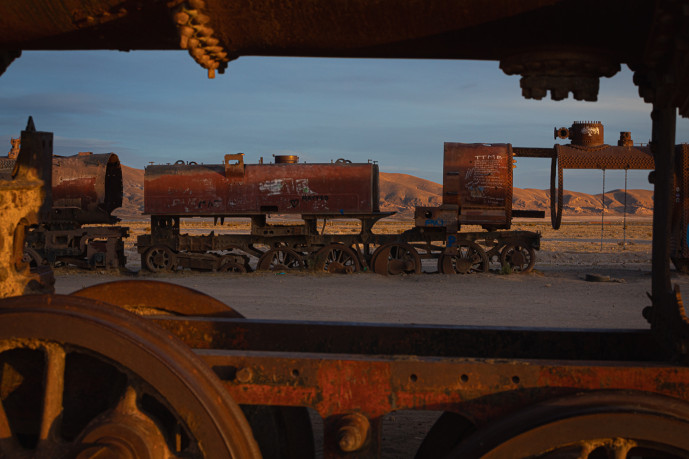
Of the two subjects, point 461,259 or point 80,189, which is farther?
point 80,189

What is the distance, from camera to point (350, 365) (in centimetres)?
218

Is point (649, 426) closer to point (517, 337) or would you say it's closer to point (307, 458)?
point (517, 337)

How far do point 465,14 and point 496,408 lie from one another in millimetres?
1410

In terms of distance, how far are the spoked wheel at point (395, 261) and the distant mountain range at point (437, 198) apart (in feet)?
320

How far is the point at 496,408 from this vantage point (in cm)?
214

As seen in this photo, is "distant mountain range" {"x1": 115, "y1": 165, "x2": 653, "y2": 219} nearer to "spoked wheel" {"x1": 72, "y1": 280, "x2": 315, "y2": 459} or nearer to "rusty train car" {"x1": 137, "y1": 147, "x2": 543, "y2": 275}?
"rusty train car" {"x1": 137, "y1": 147, "x2": 543, "y2": 275}

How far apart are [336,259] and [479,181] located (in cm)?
459

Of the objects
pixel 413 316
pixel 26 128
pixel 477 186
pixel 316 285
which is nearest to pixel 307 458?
pixel 26 128

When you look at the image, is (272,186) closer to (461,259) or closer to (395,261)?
(395,261)

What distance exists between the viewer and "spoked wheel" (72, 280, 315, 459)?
2.97m

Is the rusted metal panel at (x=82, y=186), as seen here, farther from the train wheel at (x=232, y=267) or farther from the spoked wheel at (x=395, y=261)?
the spoked wheel at (x=395, y=261)

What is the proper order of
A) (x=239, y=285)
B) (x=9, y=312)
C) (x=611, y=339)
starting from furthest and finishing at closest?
(x=239, y=285) < (x=611, y=339) < (x=9, y=312)

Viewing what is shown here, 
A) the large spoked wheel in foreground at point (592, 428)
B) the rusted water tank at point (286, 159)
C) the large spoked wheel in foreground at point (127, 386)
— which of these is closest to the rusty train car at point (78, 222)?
the rusted water tank at point (286, 159)

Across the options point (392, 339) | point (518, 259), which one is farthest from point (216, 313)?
point (518, 259)
